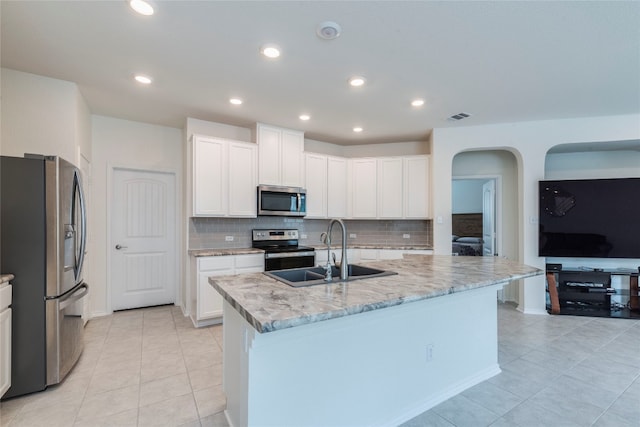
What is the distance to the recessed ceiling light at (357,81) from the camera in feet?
9.58

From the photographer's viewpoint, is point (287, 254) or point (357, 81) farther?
point (287, 254)

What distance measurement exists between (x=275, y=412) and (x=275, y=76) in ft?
8.81

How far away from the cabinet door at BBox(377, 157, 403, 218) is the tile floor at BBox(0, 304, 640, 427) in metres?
2.21

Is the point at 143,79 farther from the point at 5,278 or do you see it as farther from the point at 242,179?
the point at 5,278

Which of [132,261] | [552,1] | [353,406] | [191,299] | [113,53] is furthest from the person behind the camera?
[132,261]

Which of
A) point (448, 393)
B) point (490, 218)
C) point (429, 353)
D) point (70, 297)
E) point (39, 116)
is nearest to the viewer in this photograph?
point (429, 353)

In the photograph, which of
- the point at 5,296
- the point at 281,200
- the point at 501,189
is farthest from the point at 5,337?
the point at 501,189

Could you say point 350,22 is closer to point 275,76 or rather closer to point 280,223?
point 275,76

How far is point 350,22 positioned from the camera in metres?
2.08

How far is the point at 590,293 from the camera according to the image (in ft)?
14.4

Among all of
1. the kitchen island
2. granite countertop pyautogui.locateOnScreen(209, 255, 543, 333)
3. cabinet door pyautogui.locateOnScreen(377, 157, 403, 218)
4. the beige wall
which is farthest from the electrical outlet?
the beige wall

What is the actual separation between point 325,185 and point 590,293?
4182mm

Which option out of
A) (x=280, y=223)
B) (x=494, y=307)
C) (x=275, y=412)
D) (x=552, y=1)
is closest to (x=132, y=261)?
(x=280, y=223)

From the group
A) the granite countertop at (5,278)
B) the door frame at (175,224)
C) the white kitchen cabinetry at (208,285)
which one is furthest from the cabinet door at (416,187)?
the granite countertop at (5,278)
